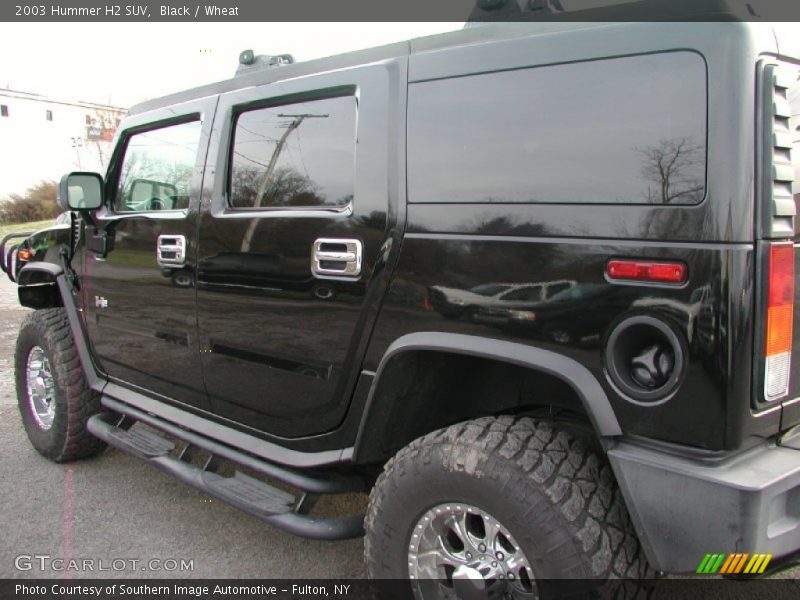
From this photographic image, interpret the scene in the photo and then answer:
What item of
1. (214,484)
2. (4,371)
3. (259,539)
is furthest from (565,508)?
(4,371)

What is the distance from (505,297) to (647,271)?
0.42m

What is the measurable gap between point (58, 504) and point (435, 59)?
3.16 meters

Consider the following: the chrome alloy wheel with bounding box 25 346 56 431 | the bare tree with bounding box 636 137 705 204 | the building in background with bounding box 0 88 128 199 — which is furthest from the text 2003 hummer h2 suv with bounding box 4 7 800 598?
the building in background with bounding box 0 88 128 199

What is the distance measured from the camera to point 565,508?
1.85 metres

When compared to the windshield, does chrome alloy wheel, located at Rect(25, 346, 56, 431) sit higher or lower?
lower

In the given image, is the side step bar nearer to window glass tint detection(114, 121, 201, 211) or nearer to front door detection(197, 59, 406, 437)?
front door detection(197, 59, 406, 437)

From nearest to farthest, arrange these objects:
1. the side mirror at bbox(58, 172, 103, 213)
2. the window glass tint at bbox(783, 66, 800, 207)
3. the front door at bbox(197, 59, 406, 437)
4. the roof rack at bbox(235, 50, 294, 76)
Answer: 1. the window glass tint at bbox(783, 66, 800, 207)
2. the front door at bbox(197, 59, 406, 437)
3. the roof rack at bbox(235, 50, 294, 76)
4. the side mirror at bbox(58, 172, 103, 213)

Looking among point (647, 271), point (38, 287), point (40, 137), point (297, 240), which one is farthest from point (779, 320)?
point (40, 137)

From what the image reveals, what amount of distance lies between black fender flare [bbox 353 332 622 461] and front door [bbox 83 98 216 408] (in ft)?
4.30

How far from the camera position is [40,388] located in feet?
14.1

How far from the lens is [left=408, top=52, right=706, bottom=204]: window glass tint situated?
1.69 metres

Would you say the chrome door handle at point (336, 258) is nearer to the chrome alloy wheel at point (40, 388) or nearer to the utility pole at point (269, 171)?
the utility pole at point (269, 171)

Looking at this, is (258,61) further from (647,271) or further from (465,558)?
(465,558)

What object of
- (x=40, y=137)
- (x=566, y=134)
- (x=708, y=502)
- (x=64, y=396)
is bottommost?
(x=64, y=396)
